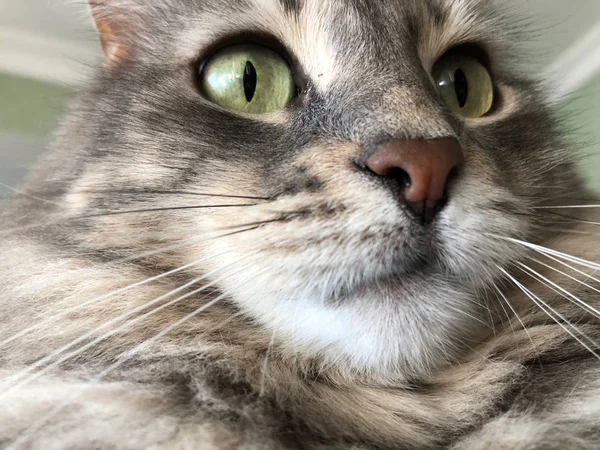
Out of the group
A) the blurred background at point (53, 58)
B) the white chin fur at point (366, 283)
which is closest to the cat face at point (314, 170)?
the white chin fur at point (366, 283)

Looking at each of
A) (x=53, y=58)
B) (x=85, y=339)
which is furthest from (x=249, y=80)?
(x=53, y=58)

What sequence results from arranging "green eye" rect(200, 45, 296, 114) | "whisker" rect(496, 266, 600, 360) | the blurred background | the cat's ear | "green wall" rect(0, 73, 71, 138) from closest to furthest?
"whisker" rect(496, 266, 600, 360)
"green eye" rect(200, 45, 296, 114)
the cat's ear
the blurred background
"green wall" rect(0, 73, 71, 138)

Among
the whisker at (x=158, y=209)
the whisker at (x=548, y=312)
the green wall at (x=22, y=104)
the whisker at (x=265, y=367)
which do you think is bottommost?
the whisker at (x=265, y=367)

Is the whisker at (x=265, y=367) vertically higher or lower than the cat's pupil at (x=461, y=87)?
lower

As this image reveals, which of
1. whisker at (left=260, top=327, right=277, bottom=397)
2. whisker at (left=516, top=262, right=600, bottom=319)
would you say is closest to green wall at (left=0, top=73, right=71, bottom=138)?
whisker at (left=260, top=327, right=277, bottom=397)

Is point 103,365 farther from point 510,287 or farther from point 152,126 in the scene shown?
point 510,287

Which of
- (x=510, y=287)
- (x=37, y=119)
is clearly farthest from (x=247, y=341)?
(x=37, y=119)

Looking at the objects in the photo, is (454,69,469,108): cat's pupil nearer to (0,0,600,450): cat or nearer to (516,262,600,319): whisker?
(0,0,600,450): cat

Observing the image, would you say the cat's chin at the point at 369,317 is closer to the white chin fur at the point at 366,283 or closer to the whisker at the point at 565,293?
the white chin fur at the point at 366,283
